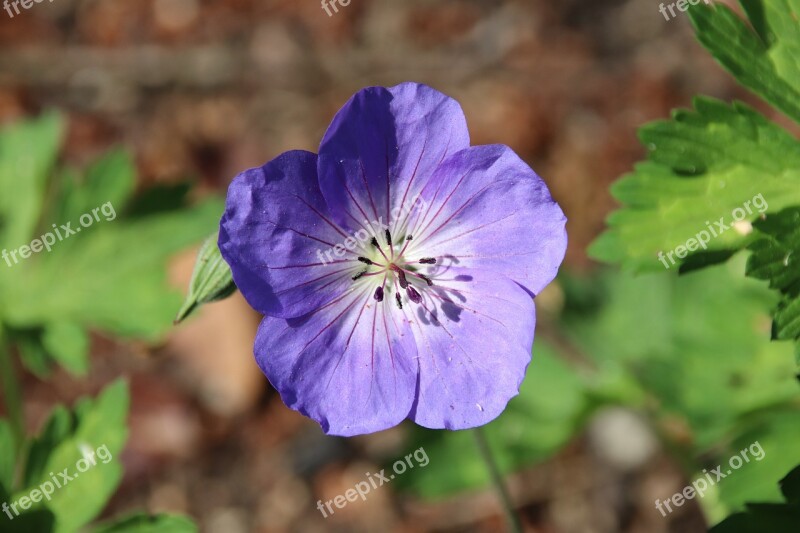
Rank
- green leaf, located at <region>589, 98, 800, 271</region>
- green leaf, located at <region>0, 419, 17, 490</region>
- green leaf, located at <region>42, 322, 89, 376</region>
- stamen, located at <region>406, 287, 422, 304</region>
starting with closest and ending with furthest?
1. green leaf, located at <region>589, 98, 800, 271</region>
2. stamen, located at <region>406, 287, 422, 304</region>
3. green leaf, located at <region>0, 419, 17, 490</region>
4. green leaf, located at <region>42, 322, 89, 376</region>

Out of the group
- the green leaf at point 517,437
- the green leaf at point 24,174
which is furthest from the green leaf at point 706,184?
the green leaf at point 24,174

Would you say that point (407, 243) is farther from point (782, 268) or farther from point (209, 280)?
point (782, 268)

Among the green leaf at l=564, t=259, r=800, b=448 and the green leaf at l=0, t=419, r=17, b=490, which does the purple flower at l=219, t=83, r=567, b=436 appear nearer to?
the green leaf at l=0, t=419, r=17, b=490

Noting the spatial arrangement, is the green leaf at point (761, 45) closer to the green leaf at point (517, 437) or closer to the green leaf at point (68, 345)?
the green leaf at point (517, 437)

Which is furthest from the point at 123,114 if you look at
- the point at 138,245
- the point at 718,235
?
the point at 718,235

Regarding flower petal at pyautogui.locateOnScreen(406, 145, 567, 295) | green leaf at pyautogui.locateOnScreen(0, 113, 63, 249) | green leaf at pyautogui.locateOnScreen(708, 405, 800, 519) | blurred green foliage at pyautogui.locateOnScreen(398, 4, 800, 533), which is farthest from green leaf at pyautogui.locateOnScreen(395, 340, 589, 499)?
green leaf at pyautogui.locateOnScreen(0, 113, 63, 249)
